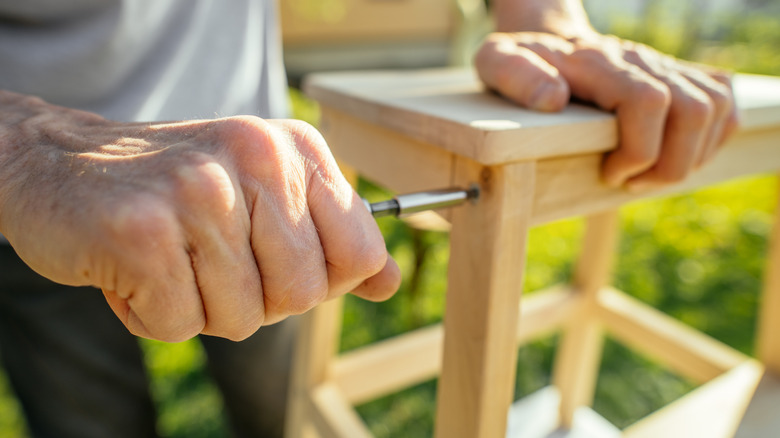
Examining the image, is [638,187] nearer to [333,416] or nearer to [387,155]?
[387,155]

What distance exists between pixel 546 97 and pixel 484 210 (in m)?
0.12

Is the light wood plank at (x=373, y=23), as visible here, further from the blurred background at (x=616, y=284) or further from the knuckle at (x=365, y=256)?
the knuckle at (x=365, y=256)

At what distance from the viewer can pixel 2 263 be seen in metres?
0.82

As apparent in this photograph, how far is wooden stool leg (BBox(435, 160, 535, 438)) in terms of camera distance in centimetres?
45

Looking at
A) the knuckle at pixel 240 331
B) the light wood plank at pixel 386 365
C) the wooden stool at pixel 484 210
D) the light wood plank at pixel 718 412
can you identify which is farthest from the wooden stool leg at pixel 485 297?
the light wood plank at pixel 386 365

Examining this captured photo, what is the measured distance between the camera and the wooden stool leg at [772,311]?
0.82 meters

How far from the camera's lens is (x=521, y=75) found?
0.50 meters

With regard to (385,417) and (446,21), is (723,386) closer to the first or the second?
(385,417)

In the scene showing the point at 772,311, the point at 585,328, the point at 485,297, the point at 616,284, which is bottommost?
the point at 616,284

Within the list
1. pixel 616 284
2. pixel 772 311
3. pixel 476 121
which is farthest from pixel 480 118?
pixel 616 284

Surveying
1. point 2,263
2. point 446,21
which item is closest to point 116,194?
point 2,263

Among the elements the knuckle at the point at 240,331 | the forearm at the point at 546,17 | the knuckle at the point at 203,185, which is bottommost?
the knuckle at the point at 240,331

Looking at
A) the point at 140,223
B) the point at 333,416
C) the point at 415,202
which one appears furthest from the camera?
the point at 333,416

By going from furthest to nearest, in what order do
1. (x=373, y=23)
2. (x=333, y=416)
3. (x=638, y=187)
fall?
1. (x=373, y=23)
2. (x=333, y=416)
3. (x=638, y=187)
